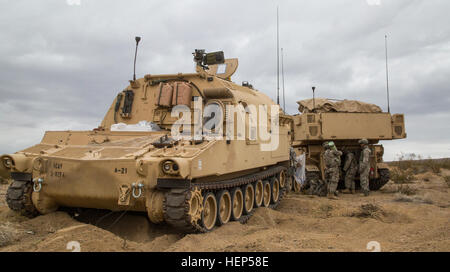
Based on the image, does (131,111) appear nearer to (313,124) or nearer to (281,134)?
(281,134)

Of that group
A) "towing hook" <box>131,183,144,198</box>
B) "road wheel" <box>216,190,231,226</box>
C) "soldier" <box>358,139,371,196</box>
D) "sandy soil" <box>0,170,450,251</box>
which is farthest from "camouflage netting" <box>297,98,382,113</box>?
"towing hook" <box>131,183,144,198</box>

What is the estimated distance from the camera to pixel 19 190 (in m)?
6.38

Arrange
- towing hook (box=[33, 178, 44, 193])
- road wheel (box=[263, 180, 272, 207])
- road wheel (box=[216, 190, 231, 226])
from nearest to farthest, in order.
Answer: towing hook (box=[33, 178, 44, 193]), road wheel (box=[216, 190, 231, 226]), road wheel (box=[263, 180, 272, 207])

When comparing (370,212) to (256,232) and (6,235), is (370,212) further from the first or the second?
(6,235)

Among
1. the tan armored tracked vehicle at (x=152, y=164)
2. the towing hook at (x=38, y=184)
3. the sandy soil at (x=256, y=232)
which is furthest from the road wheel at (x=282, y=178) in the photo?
the towing hook at (x=38, y=184)

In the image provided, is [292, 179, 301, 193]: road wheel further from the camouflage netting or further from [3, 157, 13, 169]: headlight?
[3, 157, 13, 169]: headlight

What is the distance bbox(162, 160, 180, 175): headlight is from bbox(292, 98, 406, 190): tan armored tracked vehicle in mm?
9006

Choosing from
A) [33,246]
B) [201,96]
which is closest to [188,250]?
[33,246]

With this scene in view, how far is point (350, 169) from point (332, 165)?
5.39 feet

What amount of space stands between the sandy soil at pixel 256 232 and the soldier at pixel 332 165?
3.43 m

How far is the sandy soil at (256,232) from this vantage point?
510 cm

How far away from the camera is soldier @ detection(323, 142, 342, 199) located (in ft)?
42.3

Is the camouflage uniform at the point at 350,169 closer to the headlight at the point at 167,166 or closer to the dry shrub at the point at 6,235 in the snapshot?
the headlight at the point at 167,166

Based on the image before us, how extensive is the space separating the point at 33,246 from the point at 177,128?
11.7ft
